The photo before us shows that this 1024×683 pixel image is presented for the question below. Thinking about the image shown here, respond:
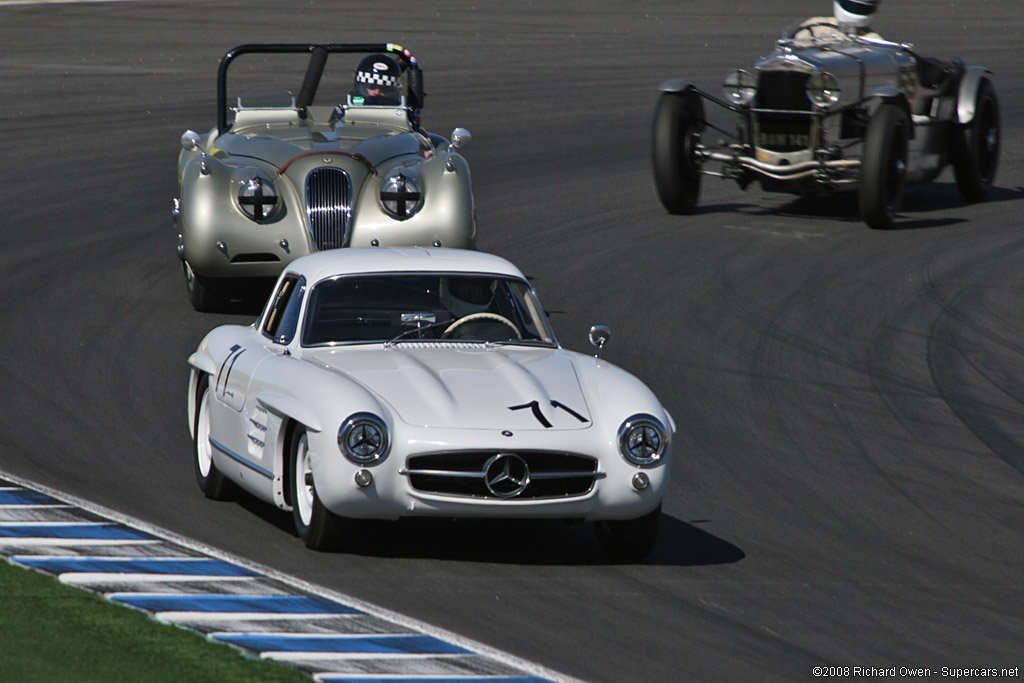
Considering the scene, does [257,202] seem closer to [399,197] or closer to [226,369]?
[399,197]

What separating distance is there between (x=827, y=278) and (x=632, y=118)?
8.89 m

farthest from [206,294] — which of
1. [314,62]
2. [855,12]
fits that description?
[855,12]

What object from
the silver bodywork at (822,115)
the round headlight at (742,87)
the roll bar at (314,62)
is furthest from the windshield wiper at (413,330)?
the round headlight at (742,87)

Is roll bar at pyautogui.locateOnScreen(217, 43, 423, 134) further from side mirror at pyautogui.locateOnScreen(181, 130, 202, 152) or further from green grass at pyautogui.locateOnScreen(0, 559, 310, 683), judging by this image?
green grass at pyautogui.locateOnScreen(0, 559, 310, 683)

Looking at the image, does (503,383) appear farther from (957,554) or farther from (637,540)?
(957,554)

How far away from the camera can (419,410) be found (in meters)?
6.80

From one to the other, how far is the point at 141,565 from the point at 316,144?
6.15 meters

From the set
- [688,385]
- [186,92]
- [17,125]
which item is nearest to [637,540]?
[688,385]

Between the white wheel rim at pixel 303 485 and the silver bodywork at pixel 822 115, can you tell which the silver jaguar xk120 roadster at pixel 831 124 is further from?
the white wheel rim at pixel 303 485

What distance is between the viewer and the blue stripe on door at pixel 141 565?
651 cm

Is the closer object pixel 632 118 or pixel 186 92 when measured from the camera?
pixel 632 118

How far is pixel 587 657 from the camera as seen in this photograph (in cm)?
575

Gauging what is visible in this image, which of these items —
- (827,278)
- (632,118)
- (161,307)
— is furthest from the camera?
(632,118)

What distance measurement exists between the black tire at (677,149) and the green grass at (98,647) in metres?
10.2
